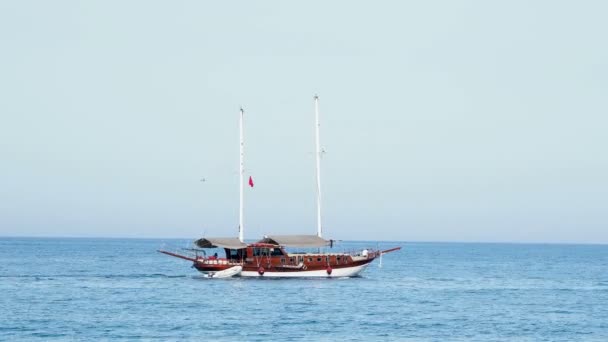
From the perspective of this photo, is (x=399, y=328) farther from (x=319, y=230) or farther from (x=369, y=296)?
(x=319, y=230)

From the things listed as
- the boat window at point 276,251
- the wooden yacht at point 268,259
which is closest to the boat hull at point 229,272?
the wooden yacht at point 268,259

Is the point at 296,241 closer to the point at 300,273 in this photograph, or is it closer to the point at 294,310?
the point at 300,273

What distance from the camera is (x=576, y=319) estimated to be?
78312mm

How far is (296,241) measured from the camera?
10975 cm

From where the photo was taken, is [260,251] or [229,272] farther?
[260,251]

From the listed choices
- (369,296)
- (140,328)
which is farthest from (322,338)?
(369,296)

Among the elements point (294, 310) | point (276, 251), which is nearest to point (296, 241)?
point (276, 251)

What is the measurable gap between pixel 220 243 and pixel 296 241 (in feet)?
27.2

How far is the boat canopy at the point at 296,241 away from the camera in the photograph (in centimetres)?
10919

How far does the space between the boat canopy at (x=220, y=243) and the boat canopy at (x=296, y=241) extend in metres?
2.98

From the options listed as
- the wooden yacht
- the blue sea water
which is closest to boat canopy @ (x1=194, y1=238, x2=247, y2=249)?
the wooden yacht

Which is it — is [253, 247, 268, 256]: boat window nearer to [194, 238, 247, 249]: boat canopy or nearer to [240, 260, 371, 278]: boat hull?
[194, 238, 247, 249]: boat canopy

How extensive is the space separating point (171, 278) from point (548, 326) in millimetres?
58877

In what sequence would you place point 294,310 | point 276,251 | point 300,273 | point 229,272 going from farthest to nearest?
point 300,273 → point 276,251 → point 229,272 → point 294,310
